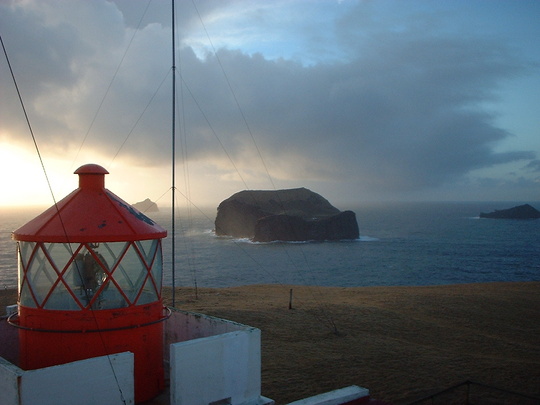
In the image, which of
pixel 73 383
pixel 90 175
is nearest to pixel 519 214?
pixel 90 175

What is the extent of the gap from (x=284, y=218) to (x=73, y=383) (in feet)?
333

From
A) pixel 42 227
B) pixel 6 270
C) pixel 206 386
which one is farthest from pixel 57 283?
pixel 6 270

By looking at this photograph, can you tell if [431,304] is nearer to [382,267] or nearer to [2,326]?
[2,326]

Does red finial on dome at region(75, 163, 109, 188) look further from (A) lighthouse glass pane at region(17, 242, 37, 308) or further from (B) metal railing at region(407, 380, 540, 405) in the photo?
(B) metal railing at region(407, 380, 540, 405)

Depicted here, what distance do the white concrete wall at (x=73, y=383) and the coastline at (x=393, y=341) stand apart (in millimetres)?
4535

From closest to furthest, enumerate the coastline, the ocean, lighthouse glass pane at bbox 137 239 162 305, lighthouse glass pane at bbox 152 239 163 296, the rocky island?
lighthouse glass pane at bbox 137 239 162 305 < lighthouse glass pane at bbox 152 239 163 296 < the coastline < the ocean < the rocky island

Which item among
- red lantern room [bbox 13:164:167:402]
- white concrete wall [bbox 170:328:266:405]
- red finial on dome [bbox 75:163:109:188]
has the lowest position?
white concrete wall [bbox 170:328:266:405]

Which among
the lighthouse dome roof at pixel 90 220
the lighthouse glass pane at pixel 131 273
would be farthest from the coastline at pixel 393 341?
the lighthouse dome roof at pixel 90 220

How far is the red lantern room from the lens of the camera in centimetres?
762

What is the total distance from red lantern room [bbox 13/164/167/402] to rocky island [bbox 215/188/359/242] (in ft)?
279

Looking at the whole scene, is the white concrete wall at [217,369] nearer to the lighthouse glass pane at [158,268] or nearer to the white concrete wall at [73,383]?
the white concrete wall at [73,383]

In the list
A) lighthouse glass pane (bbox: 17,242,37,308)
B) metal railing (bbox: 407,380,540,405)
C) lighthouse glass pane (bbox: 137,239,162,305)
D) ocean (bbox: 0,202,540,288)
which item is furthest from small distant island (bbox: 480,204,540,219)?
lighthouse glass pane (bbox: 17,242,37,308)

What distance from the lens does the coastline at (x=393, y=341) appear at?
38.4ft

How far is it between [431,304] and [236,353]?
1766 cm
